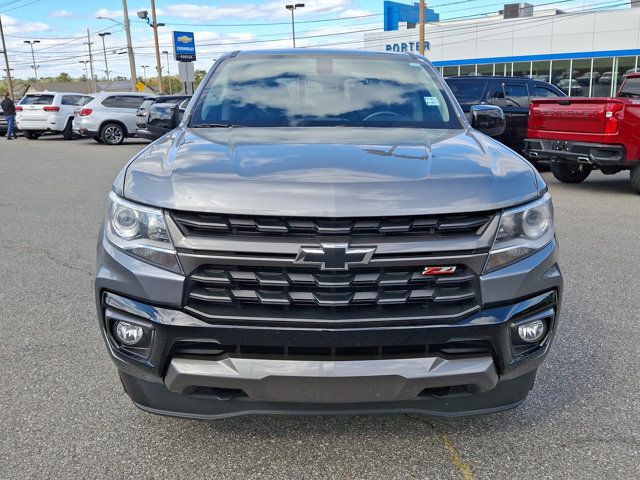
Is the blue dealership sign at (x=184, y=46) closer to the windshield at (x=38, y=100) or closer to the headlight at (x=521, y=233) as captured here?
the windshield at (x=38, y=100)

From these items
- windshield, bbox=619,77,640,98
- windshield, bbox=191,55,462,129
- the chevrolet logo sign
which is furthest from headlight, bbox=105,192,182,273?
windshield, bbox=619,77,640,98

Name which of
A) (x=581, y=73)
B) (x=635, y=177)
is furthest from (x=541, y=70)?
(x=635, y=177)

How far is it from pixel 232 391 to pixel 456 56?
4575cm

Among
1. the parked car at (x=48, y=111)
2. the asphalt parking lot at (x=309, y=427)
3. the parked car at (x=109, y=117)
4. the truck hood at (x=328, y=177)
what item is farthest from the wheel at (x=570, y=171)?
the parked car at (x=48, y=111)

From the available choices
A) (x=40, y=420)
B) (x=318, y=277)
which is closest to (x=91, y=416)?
(x=40, y=420)

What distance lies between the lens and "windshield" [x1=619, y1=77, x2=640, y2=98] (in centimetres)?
976

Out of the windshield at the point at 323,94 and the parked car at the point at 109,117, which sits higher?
the windshield at the point at 323,94

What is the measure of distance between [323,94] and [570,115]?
688 cm

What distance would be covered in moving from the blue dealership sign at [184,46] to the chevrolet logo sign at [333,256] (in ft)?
148

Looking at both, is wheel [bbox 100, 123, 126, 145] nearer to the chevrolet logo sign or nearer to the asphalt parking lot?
the asphalt parking lot

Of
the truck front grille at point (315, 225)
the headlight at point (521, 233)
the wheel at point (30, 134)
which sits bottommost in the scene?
the wheel at point (30, 134)

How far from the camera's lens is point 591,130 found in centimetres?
912

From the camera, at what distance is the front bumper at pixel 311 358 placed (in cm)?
222

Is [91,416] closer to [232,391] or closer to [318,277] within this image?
[232,391]
